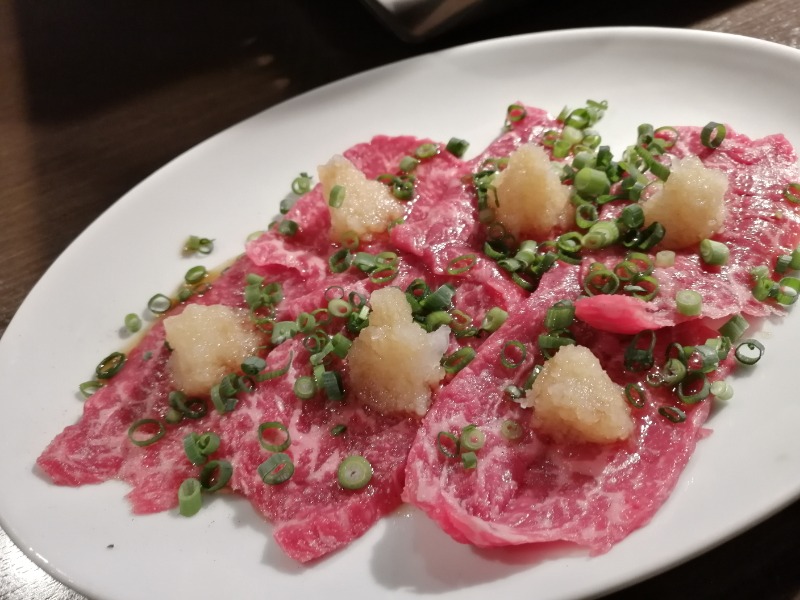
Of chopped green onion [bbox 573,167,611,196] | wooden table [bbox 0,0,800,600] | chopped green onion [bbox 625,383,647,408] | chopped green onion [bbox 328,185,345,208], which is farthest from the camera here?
wooden table [bbox 0,0,800,600]

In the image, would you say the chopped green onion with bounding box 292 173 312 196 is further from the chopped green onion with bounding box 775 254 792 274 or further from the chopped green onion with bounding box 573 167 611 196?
the chopped green onion with bounding box 775 254 792 274

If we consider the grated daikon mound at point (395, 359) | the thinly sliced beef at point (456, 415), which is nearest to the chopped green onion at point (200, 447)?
the thinly sliced beef at point (456, 415)

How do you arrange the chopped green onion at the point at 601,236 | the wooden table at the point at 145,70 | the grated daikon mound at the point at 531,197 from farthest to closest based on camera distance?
the wooden table at the point at 145,70, the grated daikon mound at the point at 531,197, the chopped green onion at the point at 601,236

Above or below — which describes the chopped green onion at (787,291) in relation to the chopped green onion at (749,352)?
above

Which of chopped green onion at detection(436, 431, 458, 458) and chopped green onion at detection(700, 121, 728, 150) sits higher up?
chopped green onion at detection(700, 121, 728, 150)

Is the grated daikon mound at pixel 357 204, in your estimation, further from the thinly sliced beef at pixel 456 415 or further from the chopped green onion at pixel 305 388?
the chopped green onion at pixel 305 388

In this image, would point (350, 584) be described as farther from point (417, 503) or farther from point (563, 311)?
point (563, 311)

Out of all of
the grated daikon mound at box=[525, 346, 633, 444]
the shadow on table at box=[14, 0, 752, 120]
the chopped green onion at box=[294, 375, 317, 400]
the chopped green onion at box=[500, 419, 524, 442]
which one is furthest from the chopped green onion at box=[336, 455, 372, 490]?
the shadow on table at box=[14, 0, 752, 120]

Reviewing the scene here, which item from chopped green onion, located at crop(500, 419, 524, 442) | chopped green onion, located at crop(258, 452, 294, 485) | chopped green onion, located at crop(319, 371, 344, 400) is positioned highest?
chopped green onion, located at crop(500, 419, 524, 442)
